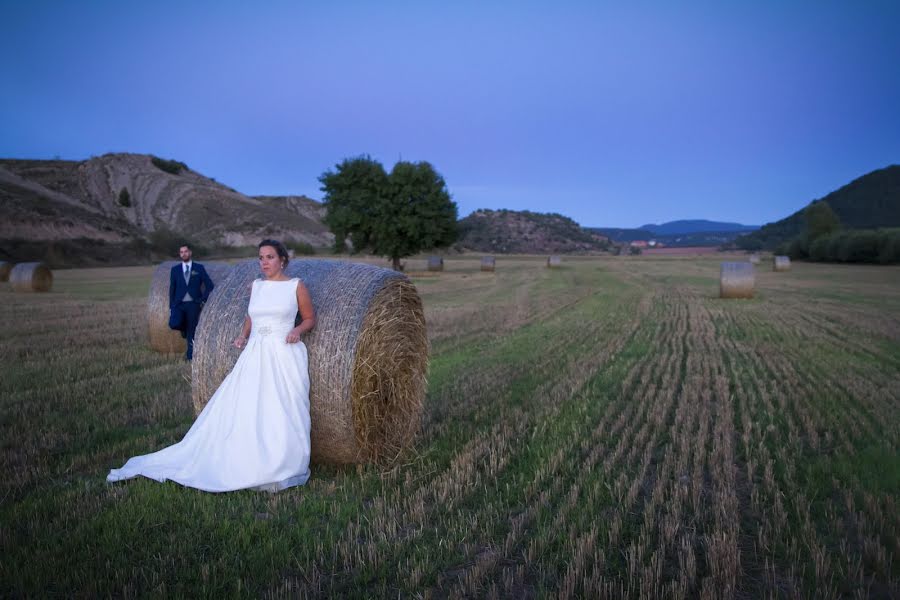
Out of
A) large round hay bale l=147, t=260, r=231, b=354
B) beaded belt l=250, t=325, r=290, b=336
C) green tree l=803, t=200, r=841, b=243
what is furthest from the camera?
green tree l=803, t=200, r=841, b=243

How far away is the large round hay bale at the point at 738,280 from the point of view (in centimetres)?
1922

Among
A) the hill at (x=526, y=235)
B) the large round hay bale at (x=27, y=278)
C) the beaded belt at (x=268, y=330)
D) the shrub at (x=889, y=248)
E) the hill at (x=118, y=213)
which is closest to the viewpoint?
the beaded belt at (x=268, y=330)

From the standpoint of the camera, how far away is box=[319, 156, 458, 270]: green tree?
33.3m

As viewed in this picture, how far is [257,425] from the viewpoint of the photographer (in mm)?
4395

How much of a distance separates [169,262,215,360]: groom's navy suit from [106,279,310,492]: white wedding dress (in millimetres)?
4591

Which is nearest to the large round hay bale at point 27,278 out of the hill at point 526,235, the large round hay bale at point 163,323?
the large round hay bale at point 163,323

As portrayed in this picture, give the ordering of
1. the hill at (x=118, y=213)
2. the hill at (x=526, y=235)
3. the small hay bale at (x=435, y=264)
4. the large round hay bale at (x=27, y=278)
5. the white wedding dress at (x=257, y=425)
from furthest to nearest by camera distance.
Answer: the hill at (x=526, y=235) < the hill at (x=118, y=213) < the small hay bale at (x=435, y=264) < the large round hay bale at (x=27, y=278) < the white wedding dress at (x=257, y=425)

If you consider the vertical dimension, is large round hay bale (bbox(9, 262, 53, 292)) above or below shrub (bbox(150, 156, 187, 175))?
below

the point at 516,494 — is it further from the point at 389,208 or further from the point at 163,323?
the point at 389,208

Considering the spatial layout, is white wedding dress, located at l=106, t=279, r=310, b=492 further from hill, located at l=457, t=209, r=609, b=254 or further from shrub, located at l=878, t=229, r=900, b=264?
hill, located at l=457, t=209, r=609, b=254

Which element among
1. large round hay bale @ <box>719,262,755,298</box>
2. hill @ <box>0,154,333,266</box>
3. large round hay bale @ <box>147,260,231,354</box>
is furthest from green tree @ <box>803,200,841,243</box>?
large round hay bale @ <box>147,260,231,354</box>

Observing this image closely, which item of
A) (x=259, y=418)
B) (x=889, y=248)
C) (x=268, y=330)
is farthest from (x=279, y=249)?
(x=889, y=248)

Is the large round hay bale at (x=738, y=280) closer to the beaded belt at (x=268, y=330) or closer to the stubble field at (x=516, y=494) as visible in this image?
the stubble field at (x=516, y=494)

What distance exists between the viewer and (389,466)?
4980 mm
